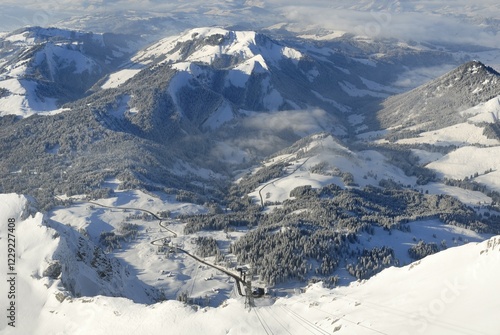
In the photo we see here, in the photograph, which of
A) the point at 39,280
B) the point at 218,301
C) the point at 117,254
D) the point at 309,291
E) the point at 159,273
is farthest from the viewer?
the point at 117,254

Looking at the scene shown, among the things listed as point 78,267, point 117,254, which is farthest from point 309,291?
point 117,254

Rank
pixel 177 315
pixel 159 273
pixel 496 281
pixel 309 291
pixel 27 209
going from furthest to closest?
pixel 159 273
pixel 27 209
pixel 309 291
pixel 177 315
pixel 496 281

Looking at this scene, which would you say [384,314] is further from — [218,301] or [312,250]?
[312,250]

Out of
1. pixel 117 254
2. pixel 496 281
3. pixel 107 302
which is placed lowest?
pixel 117 254

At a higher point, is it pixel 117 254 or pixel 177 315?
pixel 177 315

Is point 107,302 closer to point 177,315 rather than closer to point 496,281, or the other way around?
point 177,315

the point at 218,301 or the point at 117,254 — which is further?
the point at 117,254
